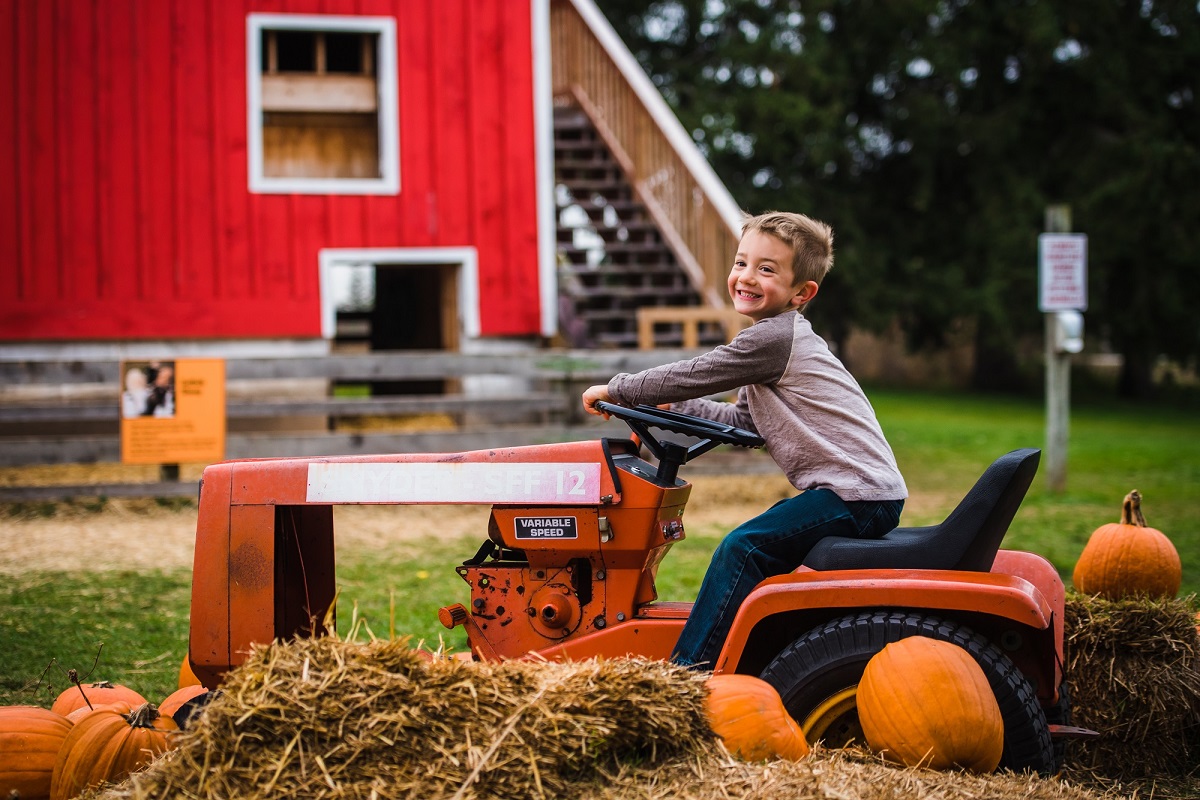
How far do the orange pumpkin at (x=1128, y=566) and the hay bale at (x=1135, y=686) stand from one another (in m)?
0.29

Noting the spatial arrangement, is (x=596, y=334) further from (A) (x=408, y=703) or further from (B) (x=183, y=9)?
(A) (x=408, y=703)

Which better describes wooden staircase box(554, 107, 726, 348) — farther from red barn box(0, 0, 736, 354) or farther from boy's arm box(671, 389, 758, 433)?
boy's arm box(671, 389, 758, 433)

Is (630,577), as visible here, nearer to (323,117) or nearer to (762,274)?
(762,274)

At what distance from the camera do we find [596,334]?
1333cm

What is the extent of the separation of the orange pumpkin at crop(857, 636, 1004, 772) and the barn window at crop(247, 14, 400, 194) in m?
10.1

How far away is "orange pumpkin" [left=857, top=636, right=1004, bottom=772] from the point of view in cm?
295

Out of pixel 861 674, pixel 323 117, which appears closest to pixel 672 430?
pixel 861 674

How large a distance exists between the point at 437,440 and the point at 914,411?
52.3 feet

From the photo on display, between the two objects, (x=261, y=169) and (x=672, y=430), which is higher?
(x=261, y=169)

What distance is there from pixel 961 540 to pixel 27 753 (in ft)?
8.52

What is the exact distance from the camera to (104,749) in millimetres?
3238

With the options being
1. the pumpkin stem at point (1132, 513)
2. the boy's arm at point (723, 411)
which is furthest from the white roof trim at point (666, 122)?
the boy's arm at point (723, 411)

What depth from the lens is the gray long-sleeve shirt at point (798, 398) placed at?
3.33 meters

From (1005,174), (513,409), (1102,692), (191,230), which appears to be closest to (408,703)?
(1102,692)
